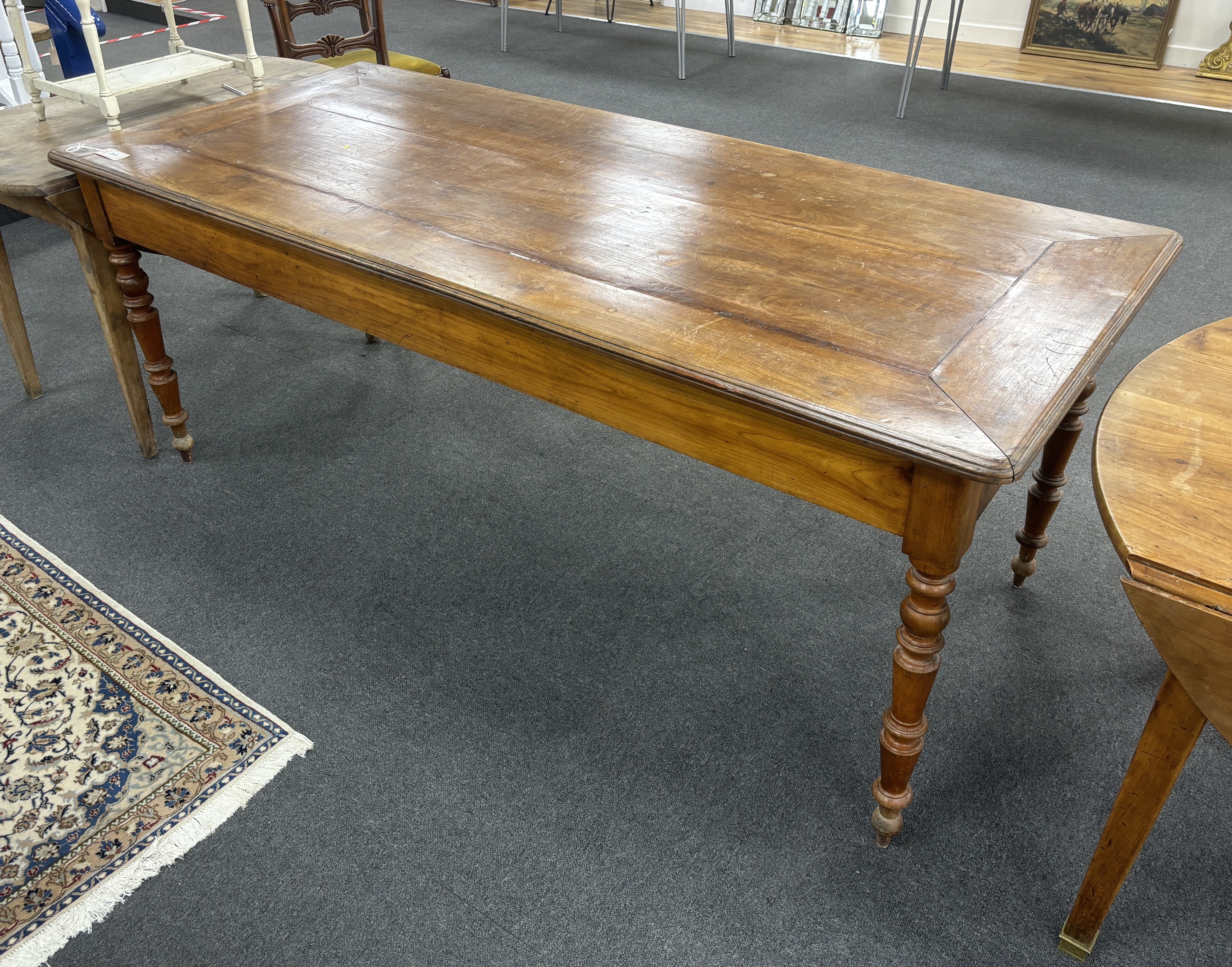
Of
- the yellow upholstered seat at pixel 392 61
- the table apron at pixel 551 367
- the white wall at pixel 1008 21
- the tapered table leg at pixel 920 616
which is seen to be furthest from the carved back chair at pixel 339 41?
the white wall at pixel 1008 21

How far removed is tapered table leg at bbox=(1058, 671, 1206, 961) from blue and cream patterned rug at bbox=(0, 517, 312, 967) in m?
1.19

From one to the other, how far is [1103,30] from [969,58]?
2.10 feet

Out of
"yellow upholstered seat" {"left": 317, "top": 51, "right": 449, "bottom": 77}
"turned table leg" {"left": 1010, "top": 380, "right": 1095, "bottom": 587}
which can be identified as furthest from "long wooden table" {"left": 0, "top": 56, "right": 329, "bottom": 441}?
"turned table leg" {"left": 1010, "top": 380, "right": 1095, "bottom": 587}

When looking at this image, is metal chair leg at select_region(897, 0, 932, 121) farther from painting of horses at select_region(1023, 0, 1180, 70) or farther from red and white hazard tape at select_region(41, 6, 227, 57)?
red and white hazard tape at select_region(41, 6, 227, 57)

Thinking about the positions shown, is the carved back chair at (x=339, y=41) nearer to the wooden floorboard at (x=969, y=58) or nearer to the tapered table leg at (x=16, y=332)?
the tapered table leg at (x=16, y=332)

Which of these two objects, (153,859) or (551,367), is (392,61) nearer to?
(551,367)

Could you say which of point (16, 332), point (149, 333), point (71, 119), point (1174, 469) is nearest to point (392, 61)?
point (71, 119)

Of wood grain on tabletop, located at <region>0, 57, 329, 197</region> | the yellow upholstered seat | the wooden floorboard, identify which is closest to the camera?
wood grain on tabletop, located at <region>0, 57, 329, 197</region>

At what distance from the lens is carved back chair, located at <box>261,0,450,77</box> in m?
3.13

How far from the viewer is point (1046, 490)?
1793mm

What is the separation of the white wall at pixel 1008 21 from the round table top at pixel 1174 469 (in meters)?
4.48

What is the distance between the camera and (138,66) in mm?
2428

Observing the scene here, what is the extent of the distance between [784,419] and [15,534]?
1.73 m

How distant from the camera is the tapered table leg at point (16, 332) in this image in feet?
7.70
